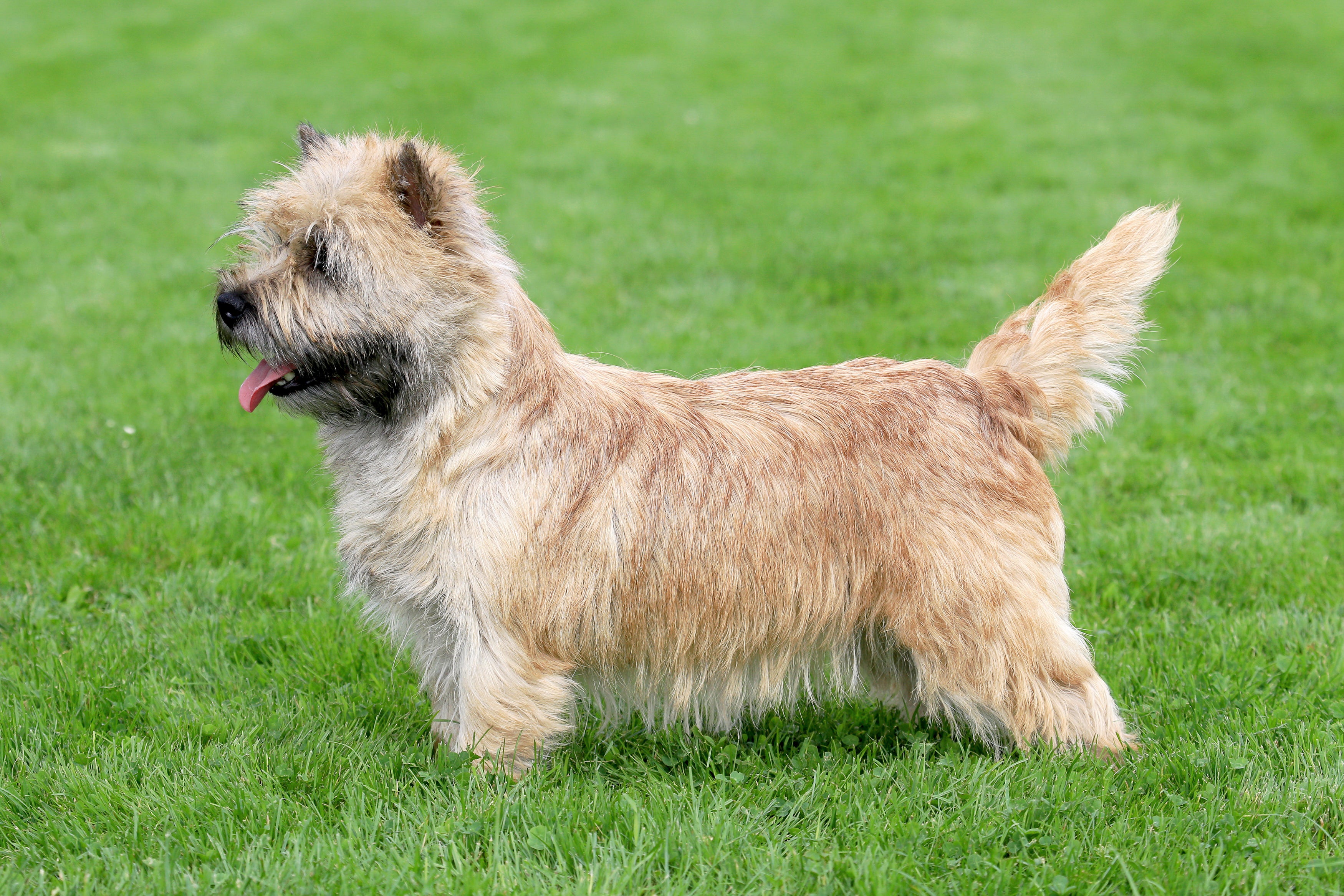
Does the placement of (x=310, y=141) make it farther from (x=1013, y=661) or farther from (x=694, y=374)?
(x=694, y=374)

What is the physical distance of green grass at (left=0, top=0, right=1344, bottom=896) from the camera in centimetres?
284

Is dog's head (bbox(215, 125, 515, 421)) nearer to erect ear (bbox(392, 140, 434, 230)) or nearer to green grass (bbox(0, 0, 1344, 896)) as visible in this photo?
erect ear (bbox(392, 140, 434, 230))

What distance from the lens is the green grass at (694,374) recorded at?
2842 millimetres

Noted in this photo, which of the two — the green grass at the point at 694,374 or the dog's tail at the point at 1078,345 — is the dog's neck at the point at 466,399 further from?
the dog's tail at the point at 1078,345

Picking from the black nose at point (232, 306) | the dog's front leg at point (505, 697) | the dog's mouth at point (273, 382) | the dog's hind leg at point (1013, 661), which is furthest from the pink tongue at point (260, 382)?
the dog's hind leg at point (1013, 661)

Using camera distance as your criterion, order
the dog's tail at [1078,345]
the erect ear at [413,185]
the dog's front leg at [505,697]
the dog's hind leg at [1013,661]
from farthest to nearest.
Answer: the dog's tail at [1078,345] → the dog's hind leg at [1013,661] → the dog's front leg at [505,697] → the erect ear at [413,185]

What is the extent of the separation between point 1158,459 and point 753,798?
3.11 metres

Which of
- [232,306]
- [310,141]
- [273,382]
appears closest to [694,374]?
[310,141]

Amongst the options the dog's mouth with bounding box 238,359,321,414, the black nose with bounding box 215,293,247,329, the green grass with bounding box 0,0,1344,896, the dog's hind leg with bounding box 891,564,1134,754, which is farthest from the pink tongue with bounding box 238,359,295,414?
the dog's hind leg with bounding box 891,564,1134,754

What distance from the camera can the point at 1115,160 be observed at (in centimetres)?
997

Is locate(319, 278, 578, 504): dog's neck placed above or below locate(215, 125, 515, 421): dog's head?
below

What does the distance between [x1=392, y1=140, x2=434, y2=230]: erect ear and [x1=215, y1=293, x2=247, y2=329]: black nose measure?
45 cm

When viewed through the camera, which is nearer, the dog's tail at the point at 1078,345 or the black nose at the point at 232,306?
the black nose at the point at 232,306

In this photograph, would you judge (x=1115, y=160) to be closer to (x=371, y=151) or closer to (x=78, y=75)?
(x=371, y=151)
